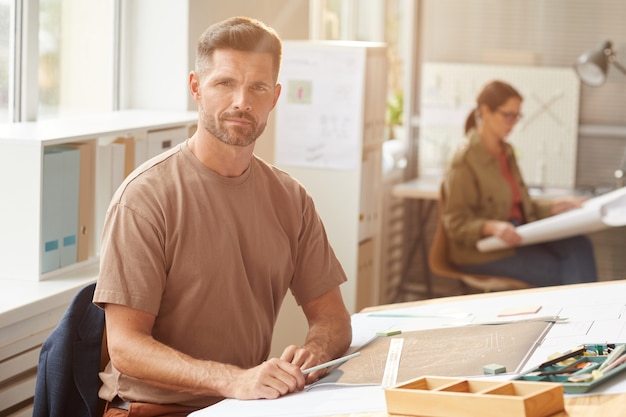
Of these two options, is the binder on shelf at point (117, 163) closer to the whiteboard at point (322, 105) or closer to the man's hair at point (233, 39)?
the man's hair at point (233, 39)

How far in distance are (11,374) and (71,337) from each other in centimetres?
48

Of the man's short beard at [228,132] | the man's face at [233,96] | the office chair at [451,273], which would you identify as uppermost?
the man's face at [233,96]

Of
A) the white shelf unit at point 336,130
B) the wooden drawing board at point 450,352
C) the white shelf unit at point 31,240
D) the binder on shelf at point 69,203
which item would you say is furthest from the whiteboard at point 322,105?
the wooden drawing board at point 450,352

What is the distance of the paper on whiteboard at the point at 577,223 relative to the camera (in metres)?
3.96

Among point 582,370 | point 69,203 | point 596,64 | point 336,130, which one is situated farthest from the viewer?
point 596,64

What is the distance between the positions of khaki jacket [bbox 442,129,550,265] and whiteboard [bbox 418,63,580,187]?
3.25ft

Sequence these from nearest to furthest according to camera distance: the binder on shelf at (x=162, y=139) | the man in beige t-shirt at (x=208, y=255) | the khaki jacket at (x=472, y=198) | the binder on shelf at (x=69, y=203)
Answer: the man in beige t-shirt at (x=208, y=255) → the binder on shelf at (x=69, y=203) → the binder on shelf at (x=162, y=139) → the khaki jacket at (x=472, y=198)

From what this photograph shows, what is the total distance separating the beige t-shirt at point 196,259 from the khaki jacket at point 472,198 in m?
2.21

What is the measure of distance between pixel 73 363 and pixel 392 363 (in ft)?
2.12

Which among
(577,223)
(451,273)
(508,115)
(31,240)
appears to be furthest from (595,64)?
(31,240)

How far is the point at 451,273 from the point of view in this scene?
→ 14.4ft

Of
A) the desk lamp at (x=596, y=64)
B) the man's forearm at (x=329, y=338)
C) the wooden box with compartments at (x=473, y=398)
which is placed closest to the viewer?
the wooden box with compartments at (x=473, y=398)

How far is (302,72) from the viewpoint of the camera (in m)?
3.97

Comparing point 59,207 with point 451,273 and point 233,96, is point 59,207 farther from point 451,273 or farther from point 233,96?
point 451,273
